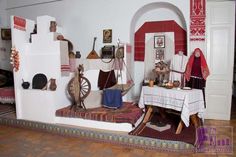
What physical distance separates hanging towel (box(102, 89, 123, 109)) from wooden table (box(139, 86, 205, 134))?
496 mm

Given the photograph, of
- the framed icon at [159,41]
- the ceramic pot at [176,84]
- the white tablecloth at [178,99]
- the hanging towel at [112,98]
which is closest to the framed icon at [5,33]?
the hanging towel at [112,98]

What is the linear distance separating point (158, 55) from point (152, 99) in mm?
1686

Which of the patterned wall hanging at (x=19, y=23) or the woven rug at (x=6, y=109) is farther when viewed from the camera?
the woven rug at (x=6, y=109)

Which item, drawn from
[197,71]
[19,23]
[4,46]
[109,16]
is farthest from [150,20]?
[4,46]

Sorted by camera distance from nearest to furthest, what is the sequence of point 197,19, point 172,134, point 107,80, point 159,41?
1. point 172,134
2. point 197,19
3. point 107,80
4. point 159,41

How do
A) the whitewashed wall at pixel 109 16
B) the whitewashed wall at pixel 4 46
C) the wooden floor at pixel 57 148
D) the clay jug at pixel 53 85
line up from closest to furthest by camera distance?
the wooden floor at pixel 57 148 < the clay jug at pixel 53 85 < the whitewashed wall at pixel 109 16 < the whitewashed wall at pixel 4 46

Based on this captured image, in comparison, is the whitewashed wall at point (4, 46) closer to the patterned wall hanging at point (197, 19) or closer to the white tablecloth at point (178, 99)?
the white tablecloth at point (178, 99)

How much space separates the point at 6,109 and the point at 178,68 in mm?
4525

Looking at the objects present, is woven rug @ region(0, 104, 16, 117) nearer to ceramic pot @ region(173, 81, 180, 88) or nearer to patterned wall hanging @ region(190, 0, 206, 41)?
ceramic pot @ region(173, 81, 180, 88)

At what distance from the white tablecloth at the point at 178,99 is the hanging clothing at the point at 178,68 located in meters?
0.63

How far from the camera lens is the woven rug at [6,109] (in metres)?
5.14

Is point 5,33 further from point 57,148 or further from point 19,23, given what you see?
point 57,148

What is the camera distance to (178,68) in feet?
Answer: 14.2

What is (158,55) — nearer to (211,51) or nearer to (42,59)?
(211,51)
